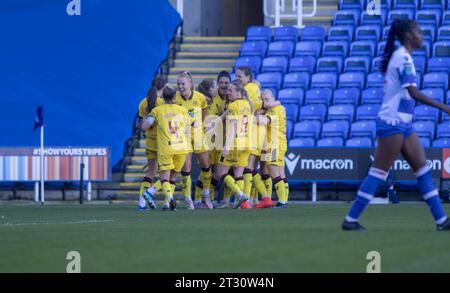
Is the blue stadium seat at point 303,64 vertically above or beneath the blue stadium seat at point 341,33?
beneath

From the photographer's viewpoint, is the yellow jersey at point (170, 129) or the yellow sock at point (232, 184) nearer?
the yellow jersey at point (170, 129)

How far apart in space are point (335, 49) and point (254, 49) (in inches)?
79.7

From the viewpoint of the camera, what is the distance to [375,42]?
29.6 m

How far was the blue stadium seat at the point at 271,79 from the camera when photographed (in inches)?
1142

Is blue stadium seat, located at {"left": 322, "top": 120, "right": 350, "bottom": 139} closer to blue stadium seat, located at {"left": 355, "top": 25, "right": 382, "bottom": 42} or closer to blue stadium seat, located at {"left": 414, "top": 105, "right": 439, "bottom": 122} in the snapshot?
blue stadium seat, located at {"left": 414, "top": 105, "right": 439, "bottom": 122}

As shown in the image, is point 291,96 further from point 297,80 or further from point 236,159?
point 236,159

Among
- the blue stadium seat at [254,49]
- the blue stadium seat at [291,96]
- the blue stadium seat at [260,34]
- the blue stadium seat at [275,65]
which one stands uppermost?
the blue stadium seat at [260,34]

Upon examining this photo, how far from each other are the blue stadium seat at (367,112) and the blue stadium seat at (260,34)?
414 cm

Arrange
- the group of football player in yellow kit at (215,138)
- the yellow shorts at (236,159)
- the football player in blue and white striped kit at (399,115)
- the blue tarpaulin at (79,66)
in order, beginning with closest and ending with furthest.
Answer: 1. the football player in blue and white striped kit at (399,115)
2. the group of football player in yellow kit at (215,138)
3. the yellow shorts at (236,159)
4. the blue tarpaulin at (79,66)

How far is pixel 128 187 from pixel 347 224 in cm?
1462

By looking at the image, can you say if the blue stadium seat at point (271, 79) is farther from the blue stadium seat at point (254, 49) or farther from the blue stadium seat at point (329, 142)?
the blue stadium seat at point (329, 142)

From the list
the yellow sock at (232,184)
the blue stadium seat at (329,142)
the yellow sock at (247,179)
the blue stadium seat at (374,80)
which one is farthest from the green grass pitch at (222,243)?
the blue stadium seat at (374,80)

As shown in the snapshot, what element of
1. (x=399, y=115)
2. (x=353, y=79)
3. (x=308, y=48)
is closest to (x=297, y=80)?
(x=308, y=48)

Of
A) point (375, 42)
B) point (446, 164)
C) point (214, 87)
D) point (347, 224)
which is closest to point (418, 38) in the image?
point (347, 224)
